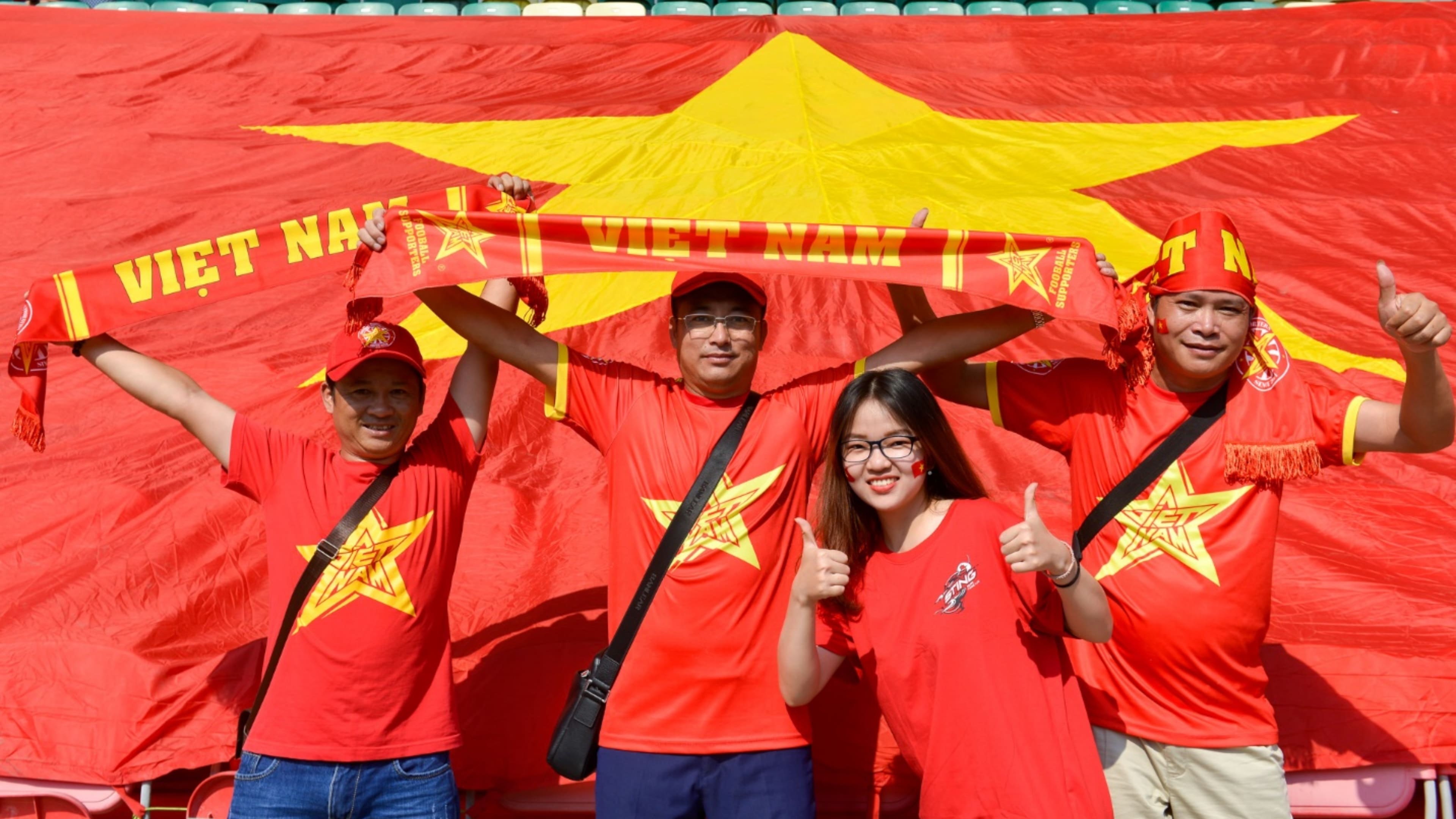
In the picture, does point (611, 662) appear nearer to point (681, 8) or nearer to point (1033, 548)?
point (1033, 548)

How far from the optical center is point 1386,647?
3250mm

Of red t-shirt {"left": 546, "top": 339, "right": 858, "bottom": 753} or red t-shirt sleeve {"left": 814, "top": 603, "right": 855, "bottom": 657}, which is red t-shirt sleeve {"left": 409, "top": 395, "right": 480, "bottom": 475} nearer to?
red t-shirt {"left": 546, "top": 339, "right": 858, "bottom": 753}

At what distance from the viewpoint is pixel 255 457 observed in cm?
275

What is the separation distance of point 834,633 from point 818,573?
263 mm

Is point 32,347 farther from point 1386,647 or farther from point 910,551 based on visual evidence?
point 1386,647

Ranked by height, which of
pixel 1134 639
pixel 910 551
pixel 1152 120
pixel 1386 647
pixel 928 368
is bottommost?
pixel 1386 647

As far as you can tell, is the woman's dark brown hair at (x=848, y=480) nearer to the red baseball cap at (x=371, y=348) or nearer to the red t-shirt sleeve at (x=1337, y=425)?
the red t-shirt sleeve at (x=1337, y=425)

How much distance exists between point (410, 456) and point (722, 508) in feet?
2.50

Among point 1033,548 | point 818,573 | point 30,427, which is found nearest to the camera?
point 1033,548

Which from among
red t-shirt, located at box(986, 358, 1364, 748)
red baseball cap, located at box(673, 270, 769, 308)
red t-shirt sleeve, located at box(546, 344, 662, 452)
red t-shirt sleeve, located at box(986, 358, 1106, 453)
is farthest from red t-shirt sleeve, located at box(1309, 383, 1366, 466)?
red t-shirt sleeve, located at box(546, 344, 662, 452)

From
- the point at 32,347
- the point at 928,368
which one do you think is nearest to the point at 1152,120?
the point at 928,368

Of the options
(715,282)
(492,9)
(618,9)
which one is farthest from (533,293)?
(492,9)

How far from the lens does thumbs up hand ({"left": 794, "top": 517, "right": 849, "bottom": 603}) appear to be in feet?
7.38

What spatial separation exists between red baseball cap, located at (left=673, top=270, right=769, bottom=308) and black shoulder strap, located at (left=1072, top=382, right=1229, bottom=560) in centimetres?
86
